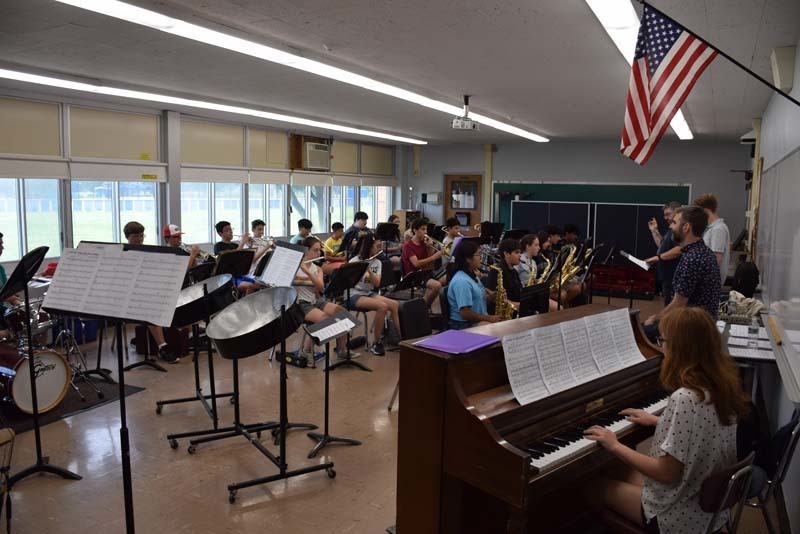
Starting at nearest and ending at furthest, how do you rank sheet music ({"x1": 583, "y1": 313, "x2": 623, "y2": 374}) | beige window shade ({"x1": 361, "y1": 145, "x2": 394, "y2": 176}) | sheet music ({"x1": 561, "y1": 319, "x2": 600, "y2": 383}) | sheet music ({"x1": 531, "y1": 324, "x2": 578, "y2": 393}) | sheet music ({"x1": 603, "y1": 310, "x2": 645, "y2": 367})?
sheet music ({"x1": 531, "y1": 324, "x2": 578, "y2": 393})
sheet music ({"x1": 561, "y1": 319, "x2": 600, "y2": 383})
sheet music ({"x1": 583, "y1": 313, "x2": 623, "y2": 374})
sheet music ({"x1": 603, "y1": 310, "x2": 645, "y2": 367})
beige window shade ({"x1": 361, "y1": 145, "x2": 394, "y2": 176})

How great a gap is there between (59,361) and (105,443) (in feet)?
2.72

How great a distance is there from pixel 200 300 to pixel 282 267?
709 mm

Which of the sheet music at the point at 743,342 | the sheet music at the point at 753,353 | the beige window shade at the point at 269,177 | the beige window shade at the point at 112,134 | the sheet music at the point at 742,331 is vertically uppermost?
the beige window shade at the point at 112,134

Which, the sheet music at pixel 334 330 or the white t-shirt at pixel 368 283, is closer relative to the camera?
the sheet music at pixel 334 330

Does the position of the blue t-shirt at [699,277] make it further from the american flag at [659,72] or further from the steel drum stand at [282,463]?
the steel drum stand at [282,463]

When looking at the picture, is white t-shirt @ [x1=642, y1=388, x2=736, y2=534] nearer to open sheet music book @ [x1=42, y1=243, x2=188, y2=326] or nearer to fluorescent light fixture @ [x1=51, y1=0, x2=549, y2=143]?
open sheet music book @ [x1=42, y1=243, x2=188, y2=326]

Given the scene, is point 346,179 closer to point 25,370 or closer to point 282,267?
point 282,267

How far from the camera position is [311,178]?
1217cm

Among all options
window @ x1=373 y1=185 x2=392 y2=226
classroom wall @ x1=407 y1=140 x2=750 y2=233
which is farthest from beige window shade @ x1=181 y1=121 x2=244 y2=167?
classroom wall @ x1=407 y1=140 x2=750 y2=233

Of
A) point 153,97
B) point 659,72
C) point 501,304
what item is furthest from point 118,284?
point 153,97

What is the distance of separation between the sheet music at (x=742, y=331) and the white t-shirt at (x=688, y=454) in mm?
2263

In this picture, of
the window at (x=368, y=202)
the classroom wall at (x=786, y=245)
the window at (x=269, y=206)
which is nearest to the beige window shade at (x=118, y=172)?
the window at (x=269, y=206)

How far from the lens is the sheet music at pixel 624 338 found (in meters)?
2.99

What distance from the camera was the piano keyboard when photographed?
7.36 ft
